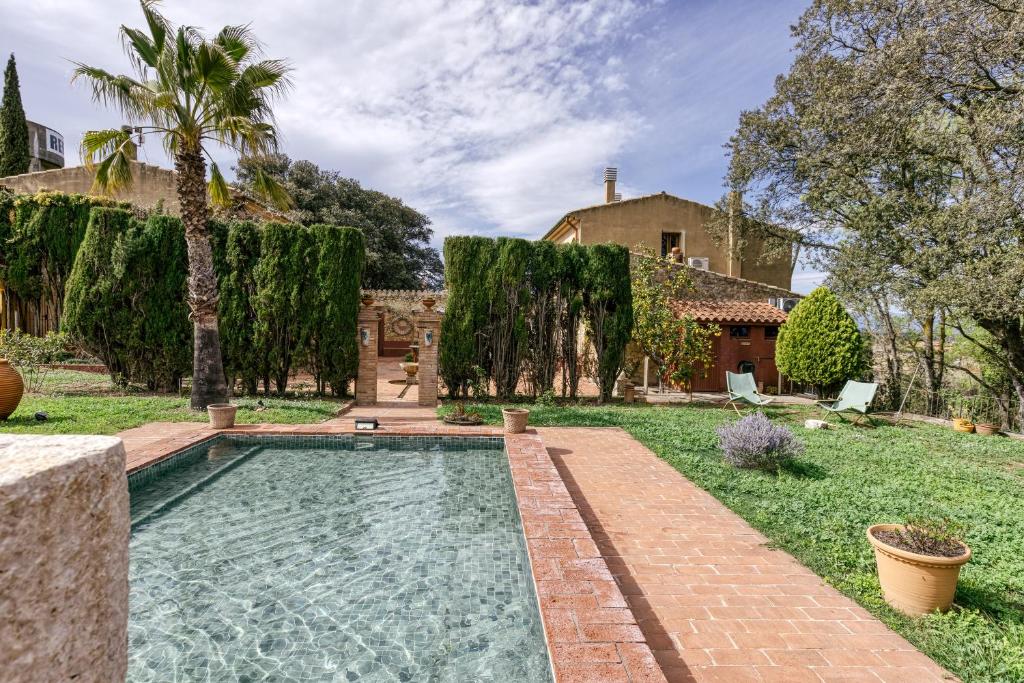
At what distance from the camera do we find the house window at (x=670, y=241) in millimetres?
21794

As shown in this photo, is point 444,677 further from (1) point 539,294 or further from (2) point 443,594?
(1) point 539,294

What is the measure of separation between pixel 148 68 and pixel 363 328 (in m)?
6.76

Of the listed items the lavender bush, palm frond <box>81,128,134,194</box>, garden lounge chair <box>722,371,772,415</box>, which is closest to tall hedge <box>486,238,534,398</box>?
garden lounge chair <box>722,371,772,415</box>

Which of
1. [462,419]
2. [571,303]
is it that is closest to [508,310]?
[571,303]

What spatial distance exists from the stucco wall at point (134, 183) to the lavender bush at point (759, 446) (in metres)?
22.9

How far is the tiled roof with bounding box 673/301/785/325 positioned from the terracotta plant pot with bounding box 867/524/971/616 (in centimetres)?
1270

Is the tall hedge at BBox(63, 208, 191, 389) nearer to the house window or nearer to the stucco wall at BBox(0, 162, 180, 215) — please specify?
the stucco wall at BBox(0, 162, 180, 215)

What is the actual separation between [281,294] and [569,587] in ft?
36.4

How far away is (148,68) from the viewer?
9438 millimetres

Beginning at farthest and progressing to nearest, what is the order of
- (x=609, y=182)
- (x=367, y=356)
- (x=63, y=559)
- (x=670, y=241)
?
(x=609, y=182) → (x=670, y=241) → (x=367, y=356) → (x=63, y=559)

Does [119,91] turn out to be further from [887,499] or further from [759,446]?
[887,499]

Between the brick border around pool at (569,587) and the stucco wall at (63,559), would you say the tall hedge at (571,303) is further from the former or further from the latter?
the stucco wall at (63,559)

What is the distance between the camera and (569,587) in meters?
3.45

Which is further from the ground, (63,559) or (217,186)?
(217,186)
